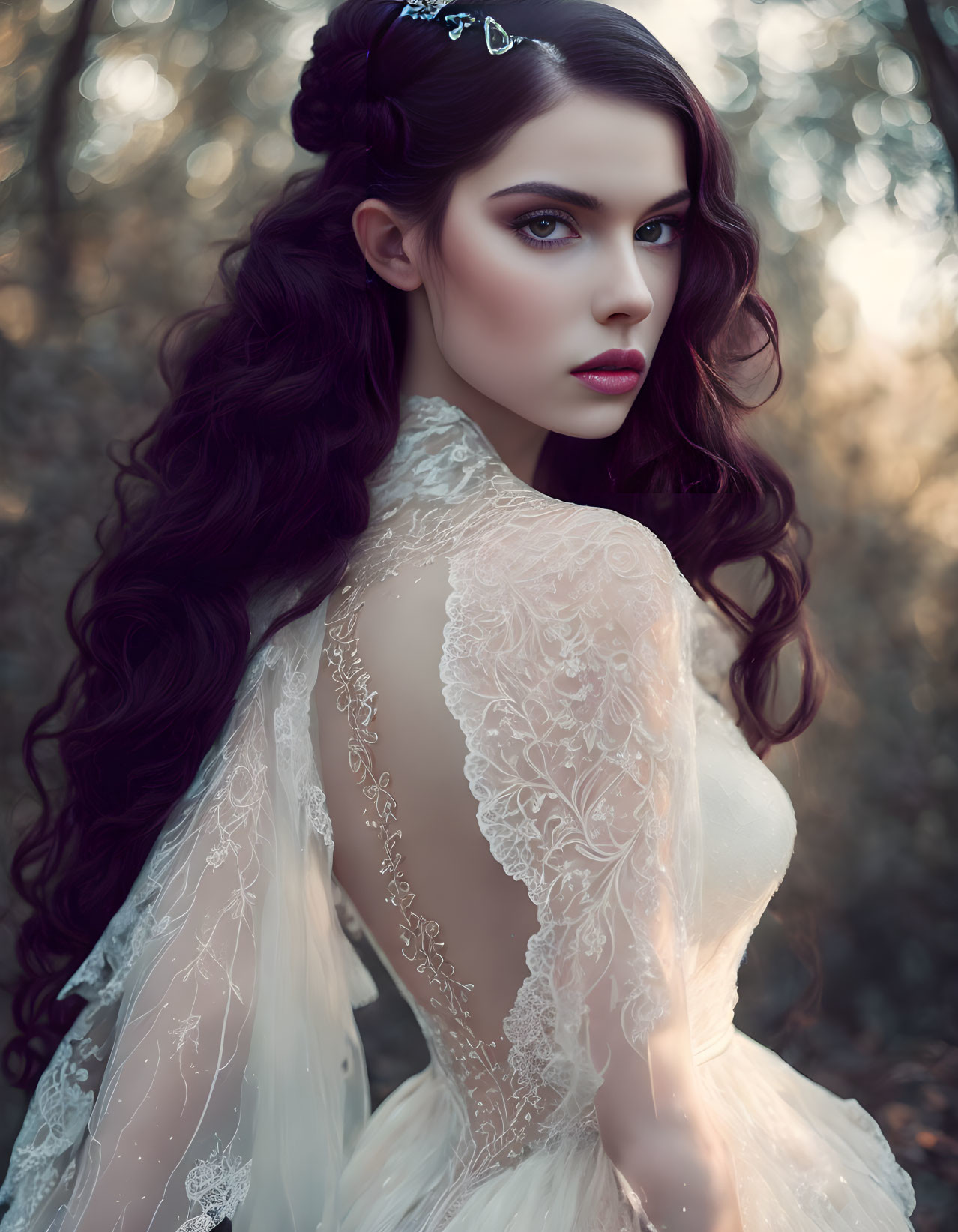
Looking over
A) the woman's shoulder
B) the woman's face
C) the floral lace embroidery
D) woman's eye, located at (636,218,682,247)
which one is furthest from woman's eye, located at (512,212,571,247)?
the floral lace embroidery

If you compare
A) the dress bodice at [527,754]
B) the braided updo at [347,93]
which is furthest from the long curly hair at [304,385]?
the dress bodice at [527,754]

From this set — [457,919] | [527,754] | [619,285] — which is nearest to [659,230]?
[619,285]

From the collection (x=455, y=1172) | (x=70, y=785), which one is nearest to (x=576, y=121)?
(x=70, y=785)

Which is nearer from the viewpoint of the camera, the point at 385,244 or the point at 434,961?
the point at 434,961

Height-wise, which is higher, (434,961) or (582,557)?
(582,557)

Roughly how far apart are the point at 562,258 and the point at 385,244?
0.86 ft

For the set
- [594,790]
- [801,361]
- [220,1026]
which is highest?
[801,361]

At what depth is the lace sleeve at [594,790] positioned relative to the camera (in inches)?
35.4

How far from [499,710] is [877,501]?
174 centimetres

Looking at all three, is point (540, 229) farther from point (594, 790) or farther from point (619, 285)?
point (594, 790)

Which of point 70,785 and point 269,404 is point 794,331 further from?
point 70,785

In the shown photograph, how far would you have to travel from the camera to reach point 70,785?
1382 mm

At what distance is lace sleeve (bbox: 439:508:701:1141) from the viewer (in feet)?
2.95

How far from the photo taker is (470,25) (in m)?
1.17
